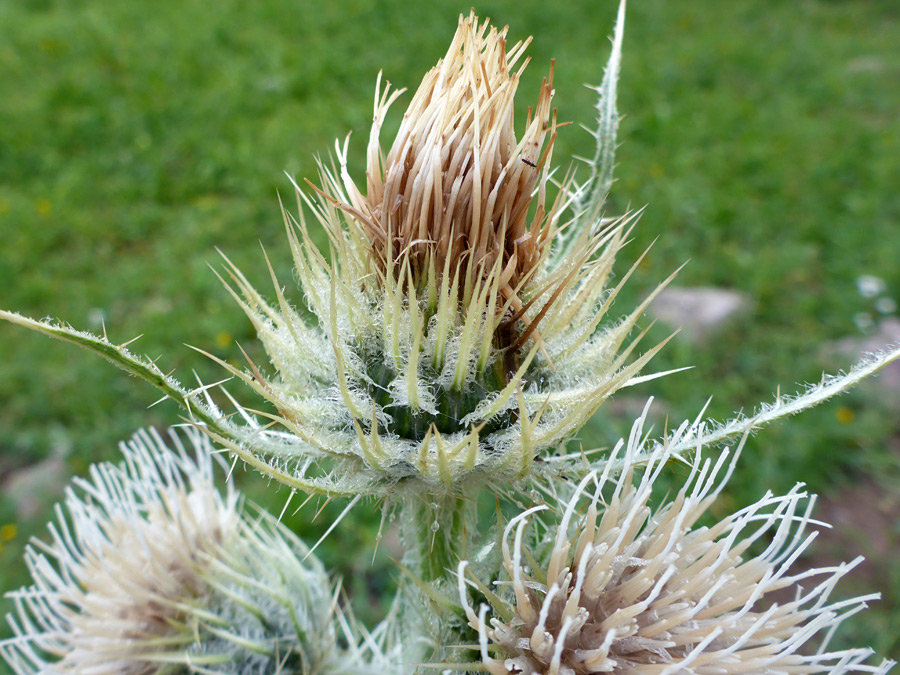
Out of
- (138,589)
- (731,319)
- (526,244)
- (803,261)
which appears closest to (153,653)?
(138,589)

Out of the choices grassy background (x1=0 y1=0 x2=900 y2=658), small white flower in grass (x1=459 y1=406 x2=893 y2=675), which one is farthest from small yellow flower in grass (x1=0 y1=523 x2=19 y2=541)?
small white flower in grass (x1=459 y1=406 x2=893 y2=675)

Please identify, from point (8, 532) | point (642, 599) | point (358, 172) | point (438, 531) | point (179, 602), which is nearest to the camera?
point (642, 599)

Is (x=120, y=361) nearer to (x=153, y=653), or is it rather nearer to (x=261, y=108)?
(x=153, y=653)

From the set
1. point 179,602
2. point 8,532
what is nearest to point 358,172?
point 8,532

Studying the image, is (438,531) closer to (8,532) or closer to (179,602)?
(179,602)

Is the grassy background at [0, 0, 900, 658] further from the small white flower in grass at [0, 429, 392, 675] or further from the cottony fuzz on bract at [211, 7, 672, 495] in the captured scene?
the cottony fuzz on bract at [211, 7, 672, 495]

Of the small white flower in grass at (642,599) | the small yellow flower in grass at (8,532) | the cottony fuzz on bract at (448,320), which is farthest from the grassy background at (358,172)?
the cottony fuzz on bract at (448,320)

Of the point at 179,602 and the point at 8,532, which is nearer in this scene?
the point at 179,602

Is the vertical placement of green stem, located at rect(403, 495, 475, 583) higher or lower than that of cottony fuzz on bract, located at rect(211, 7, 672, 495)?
lower
